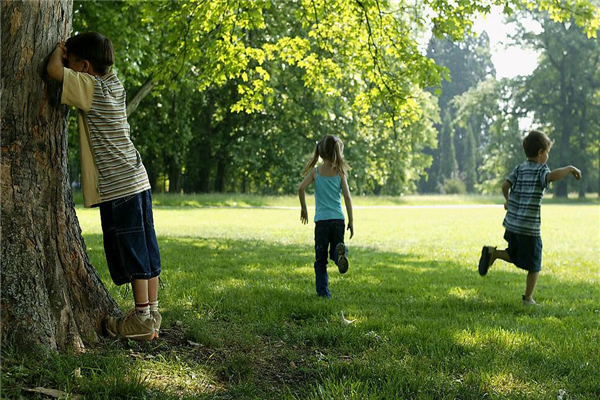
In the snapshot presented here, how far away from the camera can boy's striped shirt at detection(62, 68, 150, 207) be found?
3.70 m

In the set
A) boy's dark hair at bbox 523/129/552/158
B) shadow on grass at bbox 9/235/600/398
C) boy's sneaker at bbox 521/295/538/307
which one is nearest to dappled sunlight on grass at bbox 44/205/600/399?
shadow on grass at bbox 9/235/600/398

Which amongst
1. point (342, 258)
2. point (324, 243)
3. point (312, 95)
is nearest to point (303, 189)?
point (324, 243)

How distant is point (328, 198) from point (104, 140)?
2704mm

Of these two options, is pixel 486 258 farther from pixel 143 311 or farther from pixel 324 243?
pixel 143 311

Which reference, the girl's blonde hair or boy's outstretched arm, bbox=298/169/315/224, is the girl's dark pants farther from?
the girl's blonde hair

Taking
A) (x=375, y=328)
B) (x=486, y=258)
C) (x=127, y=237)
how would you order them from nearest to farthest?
(x=127, y=237) < (x=375, y=328) < (x=486, y=258)

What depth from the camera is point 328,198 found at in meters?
6.00

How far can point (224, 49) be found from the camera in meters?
9.95

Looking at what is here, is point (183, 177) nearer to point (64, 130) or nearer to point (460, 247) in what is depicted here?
point (460, 247)

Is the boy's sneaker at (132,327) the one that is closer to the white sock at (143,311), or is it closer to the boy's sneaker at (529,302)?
the white sock at (143,311)

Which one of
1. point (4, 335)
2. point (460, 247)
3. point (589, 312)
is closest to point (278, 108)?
point (460, 247)

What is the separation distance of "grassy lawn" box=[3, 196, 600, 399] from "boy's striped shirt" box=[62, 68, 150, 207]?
99 cm

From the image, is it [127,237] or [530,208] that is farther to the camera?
[530,208]

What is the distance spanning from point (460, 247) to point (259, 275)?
6.04 metres
